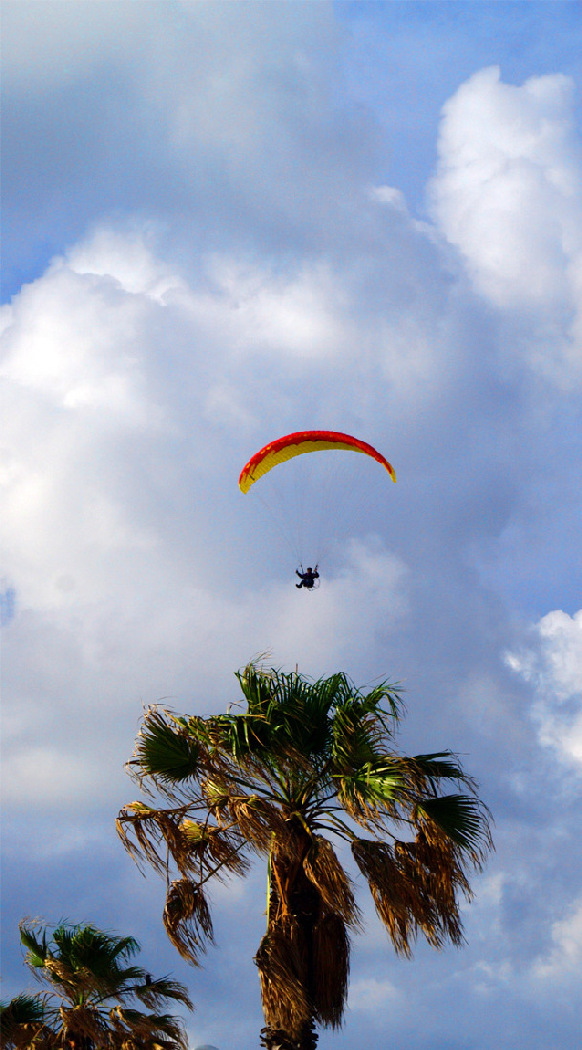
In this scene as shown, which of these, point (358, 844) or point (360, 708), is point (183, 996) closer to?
point (358, 844)

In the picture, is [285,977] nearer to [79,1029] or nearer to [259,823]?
[259,823]

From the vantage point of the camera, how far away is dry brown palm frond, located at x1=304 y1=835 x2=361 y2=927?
1389 cm

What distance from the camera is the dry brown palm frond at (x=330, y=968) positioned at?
46.0ft

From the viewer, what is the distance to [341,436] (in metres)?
24.2

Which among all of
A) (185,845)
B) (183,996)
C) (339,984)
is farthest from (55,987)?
(339,984)

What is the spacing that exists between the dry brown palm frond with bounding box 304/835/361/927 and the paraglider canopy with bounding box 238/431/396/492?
11445mm

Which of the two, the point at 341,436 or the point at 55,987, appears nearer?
the point at 55,987

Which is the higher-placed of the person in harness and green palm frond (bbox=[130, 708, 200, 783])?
the person in harness

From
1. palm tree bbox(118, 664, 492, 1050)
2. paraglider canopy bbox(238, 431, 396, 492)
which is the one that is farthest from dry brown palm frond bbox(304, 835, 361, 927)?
paraglider canopy bbox(238, 431, 396, 492)

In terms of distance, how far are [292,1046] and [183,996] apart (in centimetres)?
453

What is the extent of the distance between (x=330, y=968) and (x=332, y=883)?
1.17 meters

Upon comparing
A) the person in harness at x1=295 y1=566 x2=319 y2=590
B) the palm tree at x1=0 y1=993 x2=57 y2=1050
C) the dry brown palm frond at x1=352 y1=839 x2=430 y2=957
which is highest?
the person in harness at x1=295 y1=566 x2=319 y2=590

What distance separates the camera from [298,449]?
982 inches

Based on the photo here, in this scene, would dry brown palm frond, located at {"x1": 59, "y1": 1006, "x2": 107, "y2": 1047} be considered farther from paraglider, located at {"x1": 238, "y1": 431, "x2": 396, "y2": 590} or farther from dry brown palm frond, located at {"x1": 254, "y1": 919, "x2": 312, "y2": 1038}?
paraglider, located at {"x1": 238, "y1": 431, "x2": 396, "y2": 590}
